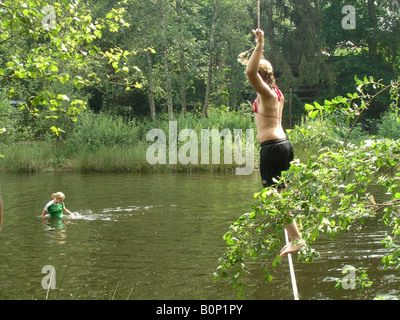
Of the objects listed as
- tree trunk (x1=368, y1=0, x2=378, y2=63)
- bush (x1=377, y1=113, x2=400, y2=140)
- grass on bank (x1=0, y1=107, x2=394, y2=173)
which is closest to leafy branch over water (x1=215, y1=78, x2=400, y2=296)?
grass on bank (x1=0, y1=107, x2=394, y2=173)

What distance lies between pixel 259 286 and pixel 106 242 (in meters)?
3.29

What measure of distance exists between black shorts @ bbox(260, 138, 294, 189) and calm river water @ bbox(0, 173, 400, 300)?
1467mm

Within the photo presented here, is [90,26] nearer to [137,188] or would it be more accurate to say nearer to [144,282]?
[144,282]

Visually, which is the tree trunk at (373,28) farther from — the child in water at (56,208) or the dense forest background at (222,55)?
the child in water at (56,208)

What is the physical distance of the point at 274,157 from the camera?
14.8 feet

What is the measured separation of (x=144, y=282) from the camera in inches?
235

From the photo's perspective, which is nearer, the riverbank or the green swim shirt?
the green swim shirt

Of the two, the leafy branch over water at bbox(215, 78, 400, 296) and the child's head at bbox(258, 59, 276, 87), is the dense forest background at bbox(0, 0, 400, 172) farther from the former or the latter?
the leafy branch over water at bbox(215, 78, 400, 296)

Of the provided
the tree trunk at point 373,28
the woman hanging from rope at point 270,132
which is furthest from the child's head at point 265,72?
the tree trunk at point 373,28

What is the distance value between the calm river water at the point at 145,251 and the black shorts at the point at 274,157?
4.81ft

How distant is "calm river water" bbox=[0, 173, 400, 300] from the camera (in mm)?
5621

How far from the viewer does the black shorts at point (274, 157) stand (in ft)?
14.8

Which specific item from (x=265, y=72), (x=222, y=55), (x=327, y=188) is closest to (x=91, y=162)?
(x=222, y=55)

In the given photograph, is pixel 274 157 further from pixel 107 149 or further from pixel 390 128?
pixel 390 128
